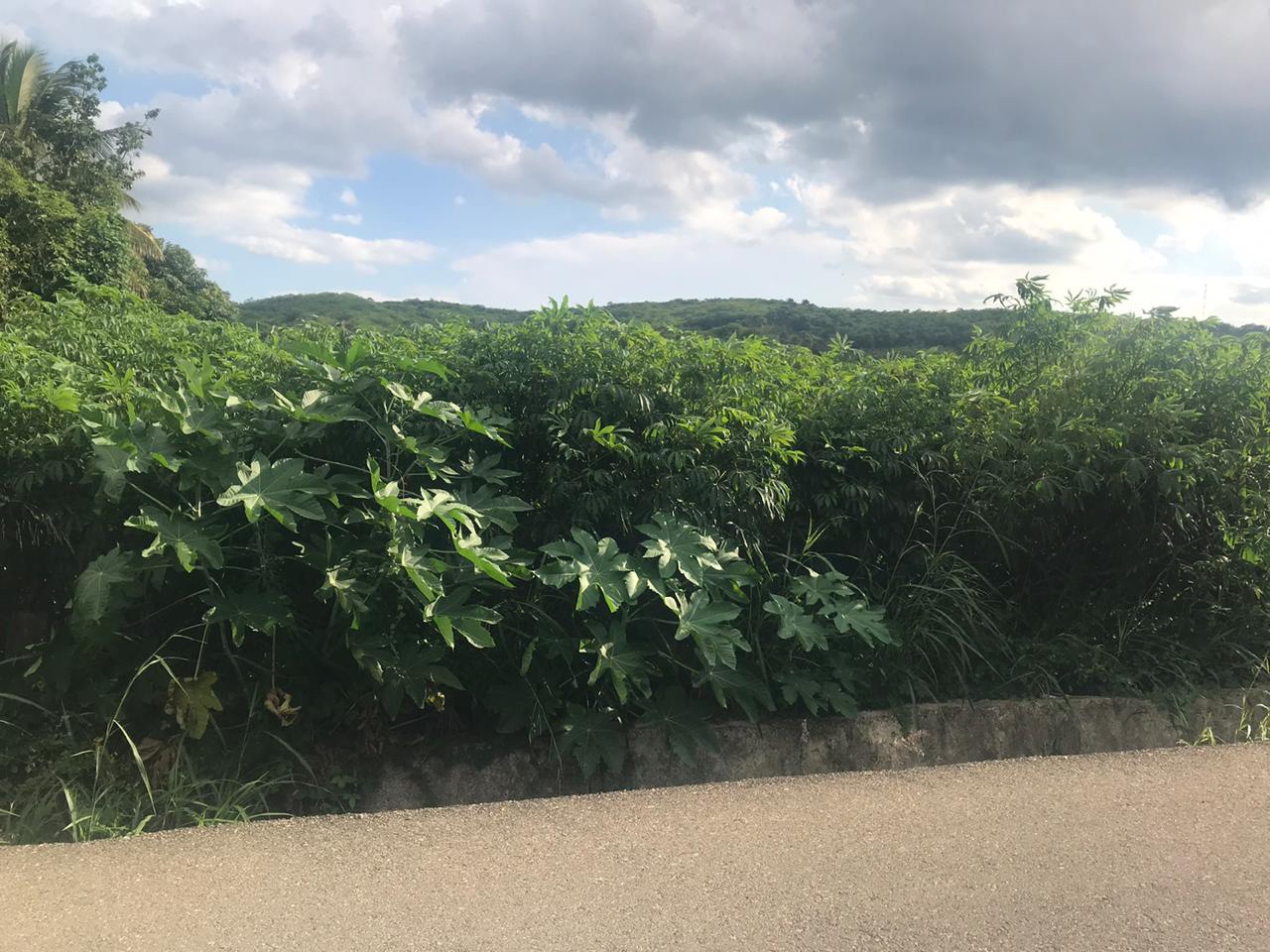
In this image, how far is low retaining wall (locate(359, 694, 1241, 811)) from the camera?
4.05m

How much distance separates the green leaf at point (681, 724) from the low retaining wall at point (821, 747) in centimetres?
5

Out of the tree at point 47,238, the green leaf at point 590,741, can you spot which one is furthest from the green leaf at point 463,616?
the tree at point 47,238

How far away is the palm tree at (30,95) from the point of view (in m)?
28.9

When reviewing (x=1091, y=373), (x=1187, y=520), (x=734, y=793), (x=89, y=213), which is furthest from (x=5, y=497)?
(x=89, y=213)

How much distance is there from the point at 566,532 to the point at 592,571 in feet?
1.29

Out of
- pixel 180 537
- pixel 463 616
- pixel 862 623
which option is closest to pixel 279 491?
pixel 180 537

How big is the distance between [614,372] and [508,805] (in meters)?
1.89

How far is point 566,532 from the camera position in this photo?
14.2ft

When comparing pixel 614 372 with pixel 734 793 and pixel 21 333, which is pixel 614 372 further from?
pixel 21 333

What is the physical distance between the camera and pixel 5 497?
3.86 metres

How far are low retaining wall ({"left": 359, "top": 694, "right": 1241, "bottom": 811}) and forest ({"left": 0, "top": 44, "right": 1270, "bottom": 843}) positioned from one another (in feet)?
0.34

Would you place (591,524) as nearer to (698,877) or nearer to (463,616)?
(463,616)

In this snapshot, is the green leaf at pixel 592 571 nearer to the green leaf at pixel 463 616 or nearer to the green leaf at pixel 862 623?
the green leaf at pixel 463 616

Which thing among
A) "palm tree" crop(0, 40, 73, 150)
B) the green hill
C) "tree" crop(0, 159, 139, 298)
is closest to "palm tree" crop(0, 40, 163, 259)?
"palm tree" crop(0, 40, 73, 150)
